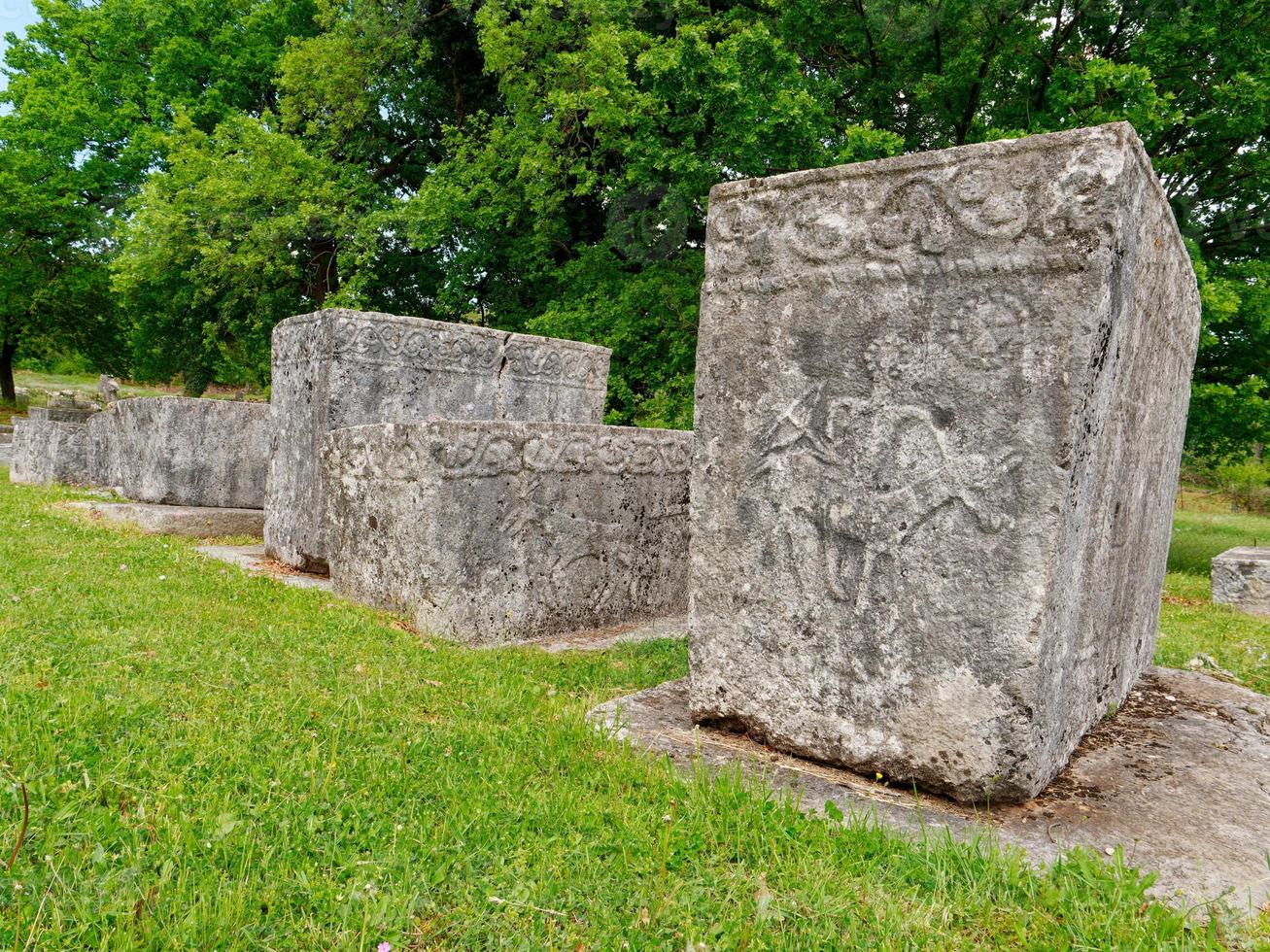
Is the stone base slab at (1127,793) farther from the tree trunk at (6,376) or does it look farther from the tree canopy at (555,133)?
the tree trunk at (6,376)

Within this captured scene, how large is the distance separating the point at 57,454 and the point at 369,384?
757 cm

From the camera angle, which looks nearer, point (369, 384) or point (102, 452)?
point (369, 384)

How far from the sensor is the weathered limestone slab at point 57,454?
35.6 feet

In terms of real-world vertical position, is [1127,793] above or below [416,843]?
Result: above

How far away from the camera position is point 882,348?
230cm

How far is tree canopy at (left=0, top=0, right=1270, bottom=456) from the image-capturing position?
10523 mm

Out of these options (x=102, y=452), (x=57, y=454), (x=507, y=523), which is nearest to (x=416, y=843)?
(x=507, y=523)

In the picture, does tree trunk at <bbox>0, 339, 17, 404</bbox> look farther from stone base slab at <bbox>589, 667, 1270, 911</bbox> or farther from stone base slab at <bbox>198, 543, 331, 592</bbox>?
stone base slab at <bbox>589, 667, 1270, 911</bbox>

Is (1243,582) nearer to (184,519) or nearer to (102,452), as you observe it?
(184,519)

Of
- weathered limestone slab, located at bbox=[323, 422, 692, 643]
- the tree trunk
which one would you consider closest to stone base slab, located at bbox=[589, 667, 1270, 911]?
weathered limestone slab, located at bbox=[323, 422, 692, 643]

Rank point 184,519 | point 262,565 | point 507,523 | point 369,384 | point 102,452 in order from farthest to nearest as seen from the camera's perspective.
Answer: point 102,452, point 184,519, point 262,565, point 369,384, point 507,523

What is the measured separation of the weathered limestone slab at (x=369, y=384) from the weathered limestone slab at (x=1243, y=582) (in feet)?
20.3

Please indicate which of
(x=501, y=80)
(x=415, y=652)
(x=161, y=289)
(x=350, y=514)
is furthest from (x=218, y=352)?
(x=415, y=652)

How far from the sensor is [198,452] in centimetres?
760
